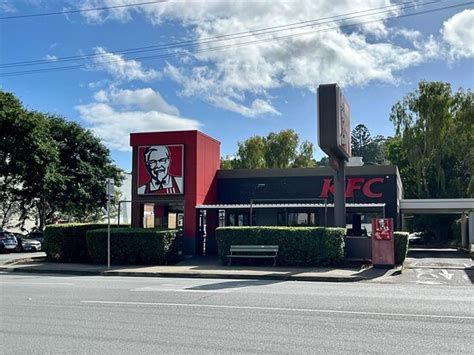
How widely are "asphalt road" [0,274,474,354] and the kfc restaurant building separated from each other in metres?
10.9

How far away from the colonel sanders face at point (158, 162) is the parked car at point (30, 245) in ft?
45.8

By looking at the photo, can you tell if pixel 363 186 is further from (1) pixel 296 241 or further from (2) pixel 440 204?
(1) pixel 296 241

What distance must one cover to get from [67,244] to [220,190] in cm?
848

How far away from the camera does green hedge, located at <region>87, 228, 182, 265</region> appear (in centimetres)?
1986

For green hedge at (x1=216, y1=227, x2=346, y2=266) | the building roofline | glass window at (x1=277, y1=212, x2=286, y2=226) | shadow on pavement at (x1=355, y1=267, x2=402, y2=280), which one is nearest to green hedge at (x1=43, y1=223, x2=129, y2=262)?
green hedge at (x1=216, y1=227, x2=346, y2=266)

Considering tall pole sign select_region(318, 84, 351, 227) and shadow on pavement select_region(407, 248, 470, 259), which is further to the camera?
shadow on pavement select_region(407, 248, 470, 259)

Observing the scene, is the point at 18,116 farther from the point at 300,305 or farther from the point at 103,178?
the point at 300,305

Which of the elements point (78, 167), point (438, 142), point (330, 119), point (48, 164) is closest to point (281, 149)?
point (438, 142)

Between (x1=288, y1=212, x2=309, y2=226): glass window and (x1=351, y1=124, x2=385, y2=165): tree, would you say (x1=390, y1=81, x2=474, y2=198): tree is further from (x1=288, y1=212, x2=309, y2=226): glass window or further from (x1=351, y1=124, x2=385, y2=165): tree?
(x1=351, y1=124, x2=385, y2=165): tree

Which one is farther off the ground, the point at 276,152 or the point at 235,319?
the point at 276,152

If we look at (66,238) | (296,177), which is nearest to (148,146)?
(66,238)

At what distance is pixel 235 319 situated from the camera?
8.45 meters

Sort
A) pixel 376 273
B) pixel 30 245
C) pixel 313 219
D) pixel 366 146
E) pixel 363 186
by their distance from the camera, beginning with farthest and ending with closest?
pixel 366 146 < pixel 30 245 < pixel 313 219 < pixel 363 186 < pixel 376 273

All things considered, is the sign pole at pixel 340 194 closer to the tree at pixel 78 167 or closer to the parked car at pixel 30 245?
the parked car at pixel 30 245
